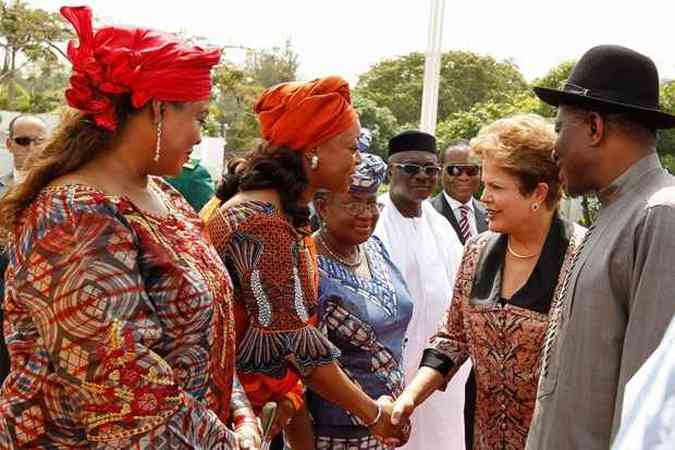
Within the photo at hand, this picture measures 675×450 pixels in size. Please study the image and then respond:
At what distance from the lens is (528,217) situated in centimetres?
346

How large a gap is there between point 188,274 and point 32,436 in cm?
54

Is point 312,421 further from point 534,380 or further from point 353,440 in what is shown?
point 534,380

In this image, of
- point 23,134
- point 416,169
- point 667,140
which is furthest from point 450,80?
point 416,169

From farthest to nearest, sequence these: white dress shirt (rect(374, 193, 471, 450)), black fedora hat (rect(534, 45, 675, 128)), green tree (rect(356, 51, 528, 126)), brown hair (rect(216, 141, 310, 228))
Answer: green tree (rect(356, 51, 528, 126))
white dress shirt (rect(374, 193, 471, 450))
brown hair (rect(216, 141, 310, 228))
black fedora hat (rect(534, 45, 675, 128))

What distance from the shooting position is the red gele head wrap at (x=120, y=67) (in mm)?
2199

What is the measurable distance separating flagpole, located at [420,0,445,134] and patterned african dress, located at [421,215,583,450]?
657cm

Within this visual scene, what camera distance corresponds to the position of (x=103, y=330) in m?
2.00

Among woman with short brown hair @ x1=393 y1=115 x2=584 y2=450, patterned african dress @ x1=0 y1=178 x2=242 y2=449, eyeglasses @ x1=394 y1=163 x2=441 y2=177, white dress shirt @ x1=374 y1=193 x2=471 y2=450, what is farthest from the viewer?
eyeglasses @ x1=394 y1=163 x2=441 y2=177

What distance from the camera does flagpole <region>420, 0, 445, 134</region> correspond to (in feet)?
32.7

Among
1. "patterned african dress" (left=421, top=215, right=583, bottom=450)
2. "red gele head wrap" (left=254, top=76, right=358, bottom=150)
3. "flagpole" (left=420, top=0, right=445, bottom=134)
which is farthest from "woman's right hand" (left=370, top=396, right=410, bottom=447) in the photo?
"flagpole" (left=420, top=0, right=445, bottom=134)

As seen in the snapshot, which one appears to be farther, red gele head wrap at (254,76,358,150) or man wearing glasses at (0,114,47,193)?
man wearing glasses at (0,114,47,193)

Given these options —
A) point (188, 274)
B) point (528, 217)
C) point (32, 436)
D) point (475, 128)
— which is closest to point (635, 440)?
point (188, 274)

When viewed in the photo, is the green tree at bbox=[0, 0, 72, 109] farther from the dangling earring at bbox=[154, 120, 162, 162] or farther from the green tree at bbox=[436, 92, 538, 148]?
the dangling earring at bbox=[154, 120, 162, 162]

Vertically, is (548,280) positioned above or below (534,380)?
above
